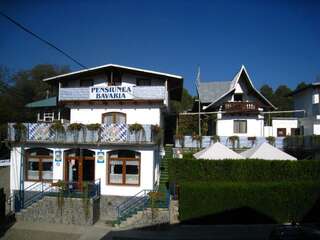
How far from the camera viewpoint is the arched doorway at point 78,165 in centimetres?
2228

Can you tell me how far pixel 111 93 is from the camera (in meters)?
23.9

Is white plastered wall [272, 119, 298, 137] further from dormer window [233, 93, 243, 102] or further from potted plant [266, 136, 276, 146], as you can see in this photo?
potted plant [266, 136, 276, 146]

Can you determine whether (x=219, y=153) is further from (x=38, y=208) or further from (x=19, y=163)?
(x=19, y=163)

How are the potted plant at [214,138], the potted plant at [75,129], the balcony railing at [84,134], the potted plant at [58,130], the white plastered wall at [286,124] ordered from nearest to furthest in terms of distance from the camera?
the balcony railing at [84,134] → the potted plant at [75,129] → the potted plant at [58,130] → the potted plant at [214,138] → the white plastered wall at [286,124]

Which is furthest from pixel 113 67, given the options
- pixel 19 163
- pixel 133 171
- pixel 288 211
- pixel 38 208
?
pixel 288 211

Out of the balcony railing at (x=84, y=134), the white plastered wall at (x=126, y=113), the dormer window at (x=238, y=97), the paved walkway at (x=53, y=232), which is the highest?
the dormer window at (x=238, y=97)

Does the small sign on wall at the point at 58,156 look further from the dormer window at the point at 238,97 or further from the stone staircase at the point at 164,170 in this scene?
the dormer window at the point at 238,97

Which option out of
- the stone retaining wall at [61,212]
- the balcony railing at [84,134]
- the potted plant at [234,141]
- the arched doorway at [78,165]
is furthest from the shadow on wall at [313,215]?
the arched doorway at [78,165]

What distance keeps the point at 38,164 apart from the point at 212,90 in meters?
22.9

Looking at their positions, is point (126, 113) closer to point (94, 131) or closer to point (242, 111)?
point (94, 131)

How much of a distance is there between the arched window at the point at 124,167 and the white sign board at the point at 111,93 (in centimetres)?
460

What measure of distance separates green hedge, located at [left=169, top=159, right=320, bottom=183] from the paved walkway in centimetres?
565

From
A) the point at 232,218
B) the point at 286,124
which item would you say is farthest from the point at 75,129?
the point at 286,124

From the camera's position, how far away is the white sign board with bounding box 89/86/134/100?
23.8 m
